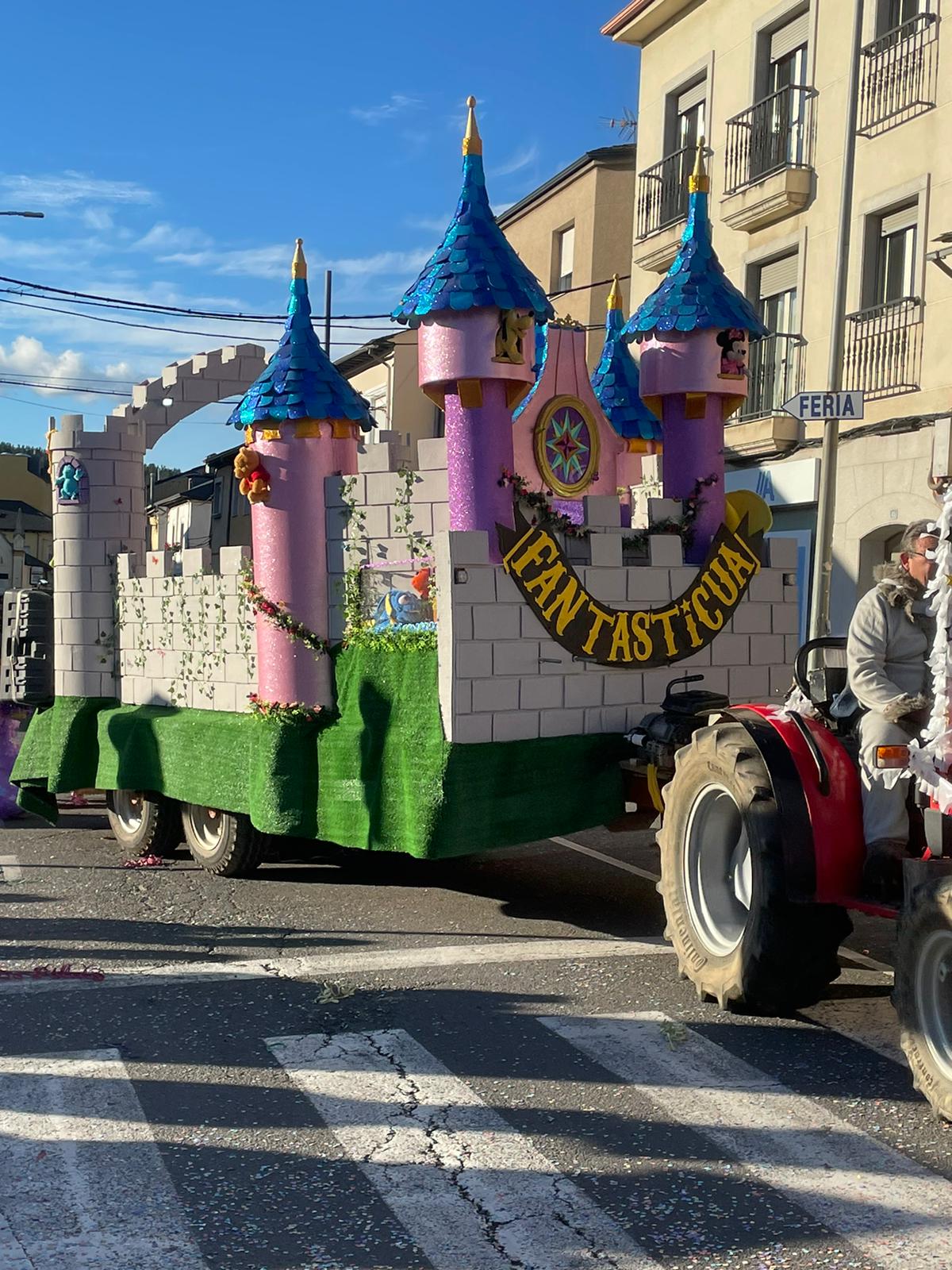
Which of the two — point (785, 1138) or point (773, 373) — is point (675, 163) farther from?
point (785, 1138)

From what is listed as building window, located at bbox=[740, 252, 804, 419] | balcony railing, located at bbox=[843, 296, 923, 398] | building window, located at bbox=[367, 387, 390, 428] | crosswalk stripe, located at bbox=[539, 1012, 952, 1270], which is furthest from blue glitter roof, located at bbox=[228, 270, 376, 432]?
building window, located at bbox=[367, 387, 390, 428]

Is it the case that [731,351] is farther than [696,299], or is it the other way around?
[731,351]

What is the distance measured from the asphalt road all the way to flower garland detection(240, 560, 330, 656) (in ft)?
5.40

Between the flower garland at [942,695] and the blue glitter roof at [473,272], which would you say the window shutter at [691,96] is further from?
the flower garland at [942,695]

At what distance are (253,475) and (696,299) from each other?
3072 millimetres

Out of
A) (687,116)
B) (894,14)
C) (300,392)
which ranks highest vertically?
(687,116)

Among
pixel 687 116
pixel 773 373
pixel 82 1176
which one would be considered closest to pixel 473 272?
pixel 82 1176

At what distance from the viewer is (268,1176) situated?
399cm

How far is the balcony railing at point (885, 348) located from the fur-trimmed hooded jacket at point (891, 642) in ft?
37.1

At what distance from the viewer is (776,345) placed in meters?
18.8

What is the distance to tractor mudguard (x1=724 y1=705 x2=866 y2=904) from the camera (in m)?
5.24

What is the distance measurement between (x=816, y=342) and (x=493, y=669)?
38.7ft

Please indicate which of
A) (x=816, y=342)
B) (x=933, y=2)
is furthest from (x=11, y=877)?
(x=933, y=2)

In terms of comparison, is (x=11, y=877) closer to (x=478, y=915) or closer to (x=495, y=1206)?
(x=478, y=915)
